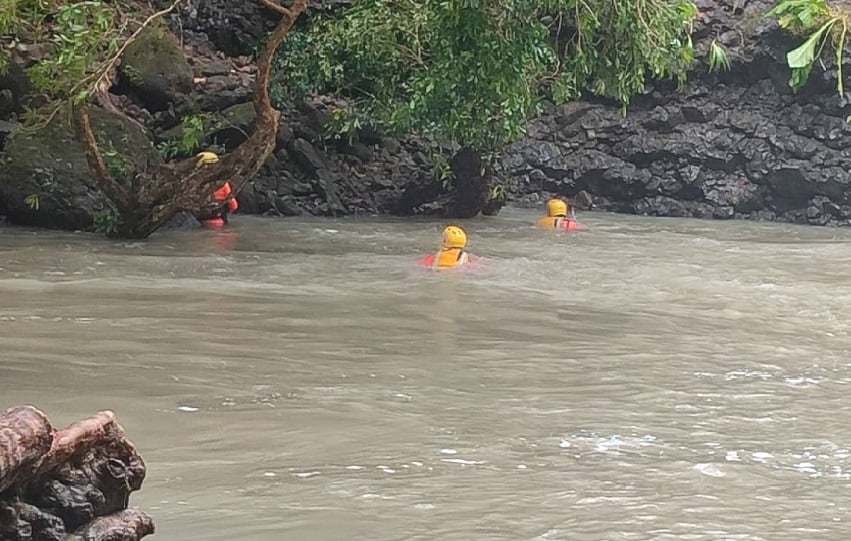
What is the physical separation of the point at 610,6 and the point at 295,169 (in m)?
5.32

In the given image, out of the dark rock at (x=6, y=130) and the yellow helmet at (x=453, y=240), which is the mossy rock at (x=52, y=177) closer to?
the dark rock at (x=6, y=130)

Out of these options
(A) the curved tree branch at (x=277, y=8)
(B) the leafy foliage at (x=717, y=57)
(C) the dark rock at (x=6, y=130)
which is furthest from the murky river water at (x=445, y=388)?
(B) the leafy foliage at (x=717, y=57)

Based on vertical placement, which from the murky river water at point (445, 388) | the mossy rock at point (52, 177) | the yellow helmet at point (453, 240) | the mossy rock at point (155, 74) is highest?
the mossy rock at point (155, 74)

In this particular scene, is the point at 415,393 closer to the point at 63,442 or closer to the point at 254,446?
the point at 254,446

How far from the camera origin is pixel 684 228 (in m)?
15.9

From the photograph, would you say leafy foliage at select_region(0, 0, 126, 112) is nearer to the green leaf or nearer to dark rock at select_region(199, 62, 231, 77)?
dark rock at select_region(199, 62, 231, 77)

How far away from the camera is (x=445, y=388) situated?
608 centimetres

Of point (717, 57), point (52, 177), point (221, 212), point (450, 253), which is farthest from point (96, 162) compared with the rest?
point (717, 57)

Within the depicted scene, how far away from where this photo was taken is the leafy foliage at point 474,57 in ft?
38.0

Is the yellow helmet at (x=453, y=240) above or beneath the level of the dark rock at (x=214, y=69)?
beneath

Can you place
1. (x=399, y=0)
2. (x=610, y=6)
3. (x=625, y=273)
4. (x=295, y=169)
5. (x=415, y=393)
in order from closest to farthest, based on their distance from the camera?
(x=415, y=393), (x=625, y=273), (x=610, y=6), (x=399, y=0), (x=295, y=169)

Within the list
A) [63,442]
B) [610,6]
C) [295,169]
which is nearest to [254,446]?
[63,442]

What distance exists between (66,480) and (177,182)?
9.02 m

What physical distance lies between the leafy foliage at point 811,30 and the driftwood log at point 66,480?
1491 cm
